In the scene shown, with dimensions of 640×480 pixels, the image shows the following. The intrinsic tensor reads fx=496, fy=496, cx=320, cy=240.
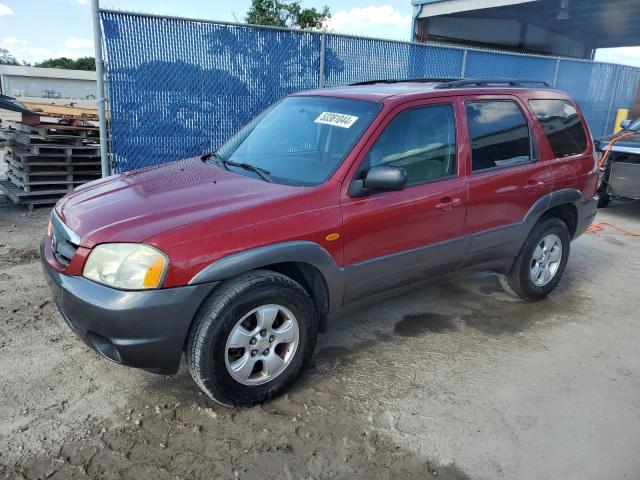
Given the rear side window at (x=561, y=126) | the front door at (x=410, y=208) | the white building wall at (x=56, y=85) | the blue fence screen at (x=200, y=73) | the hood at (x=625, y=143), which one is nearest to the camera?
the front door at (x=410, y=208)

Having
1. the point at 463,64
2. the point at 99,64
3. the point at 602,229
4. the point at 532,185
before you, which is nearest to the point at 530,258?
the point at 532,185

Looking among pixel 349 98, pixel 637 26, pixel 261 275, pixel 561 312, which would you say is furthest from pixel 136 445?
pixel 637 26

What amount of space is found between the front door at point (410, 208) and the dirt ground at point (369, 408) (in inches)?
17.5

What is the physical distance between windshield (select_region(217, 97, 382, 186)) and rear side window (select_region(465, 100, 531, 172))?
0.89 m

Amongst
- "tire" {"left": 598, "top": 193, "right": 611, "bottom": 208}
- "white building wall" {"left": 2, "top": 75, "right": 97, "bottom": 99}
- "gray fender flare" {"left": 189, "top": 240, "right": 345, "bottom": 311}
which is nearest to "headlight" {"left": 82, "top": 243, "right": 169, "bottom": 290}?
"gray fender flare" {"left": 189, "top": 240, "right": 345, "bottom": 311}

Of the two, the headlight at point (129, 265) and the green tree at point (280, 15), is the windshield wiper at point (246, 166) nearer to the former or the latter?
the headlight at point (129, 265)

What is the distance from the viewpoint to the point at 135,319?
2.43 meters

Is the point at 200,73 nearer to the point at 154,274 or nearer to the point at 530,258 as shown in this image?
the point at 530,258

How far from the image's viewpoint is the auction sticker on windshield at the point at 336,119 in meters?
3.32

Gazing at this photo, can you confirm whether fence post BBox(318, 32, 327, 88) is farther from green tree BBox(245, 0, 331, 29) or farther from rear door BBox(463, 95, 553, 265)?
green tree BBox(245, 0, 331, 29)

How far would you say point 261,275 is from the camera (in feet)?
8.96

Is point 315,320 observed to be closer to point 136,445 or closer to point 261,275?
point 261,275

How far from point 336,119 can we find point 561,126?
224 cm

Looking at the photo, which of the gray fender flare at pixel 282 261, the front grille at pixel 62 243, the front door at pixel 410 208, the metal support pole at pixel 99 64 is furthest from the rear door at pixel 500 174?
the metal support pole at pixel 99 64
